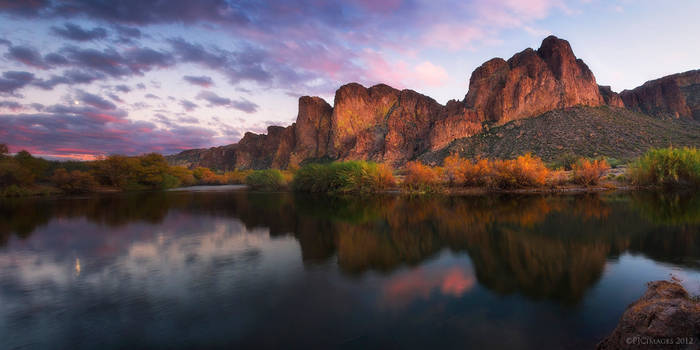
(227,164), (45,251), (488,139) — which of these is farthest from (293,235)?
(227,164)

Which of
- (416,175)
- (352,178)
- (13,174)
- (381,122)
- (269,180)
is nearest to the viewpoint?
(416,175)

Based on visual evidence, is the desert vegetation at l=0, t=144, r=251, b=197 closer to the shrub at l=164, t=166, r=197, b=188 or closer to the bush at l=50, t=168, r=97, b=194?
the bush at l=50, t=168, r=97, b=194

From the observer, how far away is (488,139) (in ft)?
289

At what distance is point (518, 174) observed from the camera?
→ 28.9m

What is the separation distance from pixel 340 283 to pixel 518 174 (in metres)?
27.4

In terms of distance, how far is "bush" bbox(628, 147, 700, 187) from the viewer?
84.1 ft

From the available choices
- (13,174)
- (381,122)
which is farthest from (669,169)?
(381,122)

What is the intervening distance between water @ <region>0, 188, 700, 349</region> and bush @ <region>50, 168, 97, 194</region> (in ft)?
111

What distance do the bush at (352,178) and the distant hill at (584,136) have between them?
43519 millimetres

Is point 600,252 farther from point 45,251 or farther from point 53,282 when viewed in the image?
point 45,251

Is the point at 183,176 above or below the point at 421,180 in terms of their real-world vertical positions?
above

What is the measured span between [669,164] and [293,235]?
33061 mm

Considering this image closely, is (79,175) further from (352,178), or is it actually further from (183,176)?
(352,178)

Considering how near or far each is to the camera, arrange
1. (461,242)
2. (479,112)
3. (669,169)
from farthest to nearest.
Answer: (479,112) < (669,169) < (461,242)
